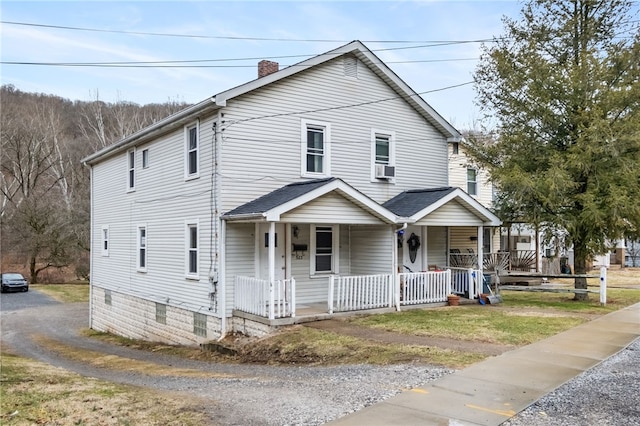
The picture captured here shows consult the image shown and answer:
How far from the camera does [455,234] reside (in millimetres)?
19609

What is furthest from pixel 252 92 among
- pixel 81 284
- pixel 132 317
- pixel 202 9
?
pixel 81 284

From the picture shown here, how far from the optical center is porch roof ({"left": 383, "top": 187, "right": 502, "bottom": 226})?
15.1 m

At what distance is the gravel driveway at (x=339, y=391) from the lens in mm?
6340

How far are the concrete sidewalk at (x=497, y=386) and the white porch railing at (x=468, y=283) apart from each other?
528 cm

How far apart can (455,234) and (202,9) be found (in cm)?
1160

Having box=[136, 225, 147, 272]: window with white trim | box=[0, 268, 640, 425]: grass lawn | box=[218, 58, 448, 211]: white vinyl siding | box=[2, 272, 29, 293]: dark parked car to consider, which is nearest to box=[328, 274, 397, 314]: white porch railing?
box=[0, 268, 640, 425]: grass lawn

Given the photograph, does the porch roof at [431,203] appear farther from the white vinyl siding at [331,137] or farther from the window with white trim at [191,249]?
the window with white trim at [191,249]

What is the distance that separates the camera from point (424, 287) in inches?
599

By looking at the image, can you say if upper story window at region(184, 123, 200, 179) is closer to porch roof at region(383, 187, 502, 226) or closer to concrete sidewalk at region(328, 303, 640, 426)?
porch roof at region(383, 187, 502, 226)

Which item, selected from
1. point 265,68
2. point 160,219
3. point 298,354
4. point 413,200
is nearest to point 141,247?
point 160,219

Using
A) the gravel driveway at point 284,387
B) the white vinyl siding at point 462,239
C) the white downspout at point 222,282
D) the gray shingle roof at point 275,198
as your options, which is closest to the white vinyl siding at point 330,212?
the gray shingle roof at point 275,198

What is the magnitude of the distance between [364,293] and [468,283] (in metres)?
4.16

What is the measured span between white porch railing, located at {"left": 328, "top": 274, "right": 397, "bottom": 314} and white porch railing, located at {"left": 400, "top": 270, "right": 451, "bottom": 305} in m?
0.49

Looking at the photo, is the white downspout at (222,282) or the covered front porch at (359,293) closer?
the covered front porch at (359,293)
